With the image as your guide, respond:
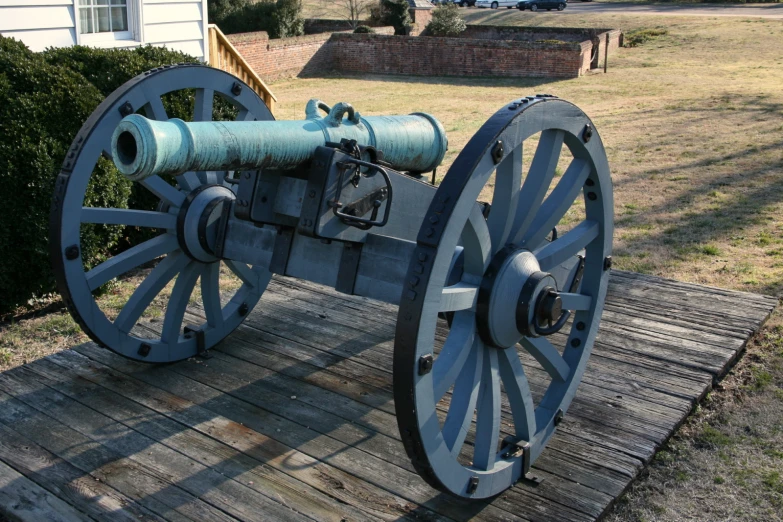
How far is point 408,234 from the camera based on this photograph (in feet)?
11.1

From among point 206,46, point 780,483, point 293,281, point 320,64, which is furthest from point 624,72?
point 780,483

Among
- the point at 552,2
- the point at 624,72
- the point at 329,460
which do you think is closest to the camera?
the point at 329,460

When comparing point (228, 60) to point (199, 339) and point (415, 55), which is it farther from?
point (415, 55)

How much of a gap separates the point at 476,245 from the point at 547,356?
0.71 m

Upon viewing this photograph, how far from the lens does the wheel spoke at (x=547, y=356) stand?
304 centimetres

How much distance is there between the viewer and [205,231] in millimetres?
3688

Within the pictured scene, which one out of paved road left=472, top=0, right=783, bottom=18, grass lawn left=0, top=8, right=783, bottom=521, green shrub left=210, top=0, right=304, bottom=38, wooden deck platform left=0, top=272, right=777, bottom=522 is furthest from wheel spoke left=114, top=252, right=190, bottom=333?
paved road left=472, top=0, right=783, bottom=18

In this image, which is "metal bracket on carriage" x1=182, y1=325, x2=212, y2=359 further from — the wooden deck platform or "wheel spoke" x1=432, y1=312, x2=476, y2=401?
"wheel spoke" x1=432, y1=312, x2=476, y2=401

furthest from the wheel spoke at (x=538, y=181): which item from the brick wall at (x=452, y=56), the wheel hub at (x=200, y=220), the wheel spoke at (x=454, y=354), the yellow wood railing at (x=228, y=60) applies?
the brick wall at (x=452, y=56)

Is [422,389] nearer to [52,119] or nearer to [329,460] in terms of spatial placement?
[329,460]

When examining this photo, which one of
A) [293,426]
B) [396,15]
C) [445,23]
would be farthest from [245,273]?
[396,15]

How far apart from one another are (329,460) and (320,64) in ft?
58.3

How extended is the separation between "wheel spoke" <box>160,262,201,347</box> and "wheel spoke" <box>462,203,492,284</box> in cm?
158

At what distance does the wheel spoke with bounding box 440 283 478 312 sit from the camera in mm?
2479
